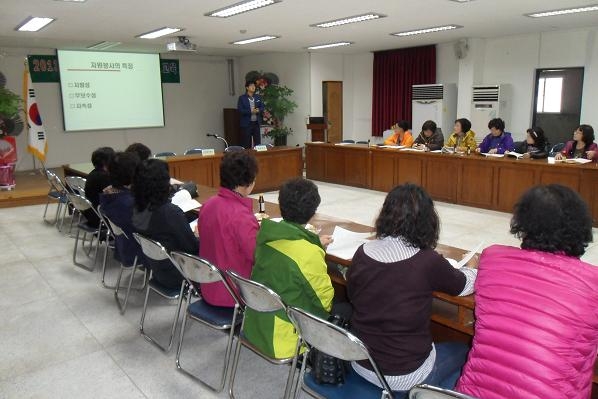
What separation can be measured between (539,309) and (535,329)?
0.19ft

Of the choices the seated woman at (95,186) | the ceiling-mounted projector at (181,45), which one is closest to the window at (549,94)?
the ceiling-mounted projector at (181,45)

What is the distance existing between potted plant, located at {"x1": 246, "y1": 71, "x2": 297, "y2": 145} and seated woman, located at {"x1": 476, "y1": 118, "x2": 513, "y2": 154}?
484 cm

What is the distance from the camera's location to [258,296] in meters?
1.96

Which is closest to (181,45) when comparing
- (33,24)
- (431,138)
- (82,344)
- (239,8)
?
(33,24)

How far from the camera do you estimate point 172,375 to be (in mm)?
2629

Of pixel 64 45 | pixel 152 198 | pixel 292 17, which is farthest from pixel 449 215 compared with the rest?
pixel 64 45

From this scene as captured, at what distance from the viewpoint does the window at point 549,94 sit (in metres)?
7.74

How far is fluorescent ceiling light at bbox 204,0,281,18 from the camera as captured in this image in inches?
A: 208

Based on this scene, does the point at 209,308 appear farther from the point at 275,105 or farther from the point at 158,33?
the point at 275,105

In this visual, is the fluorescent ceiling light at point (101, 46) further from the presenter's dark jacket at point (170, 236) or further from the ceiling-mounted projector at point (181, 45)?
the presenter's dark jacket at point (170, 236)

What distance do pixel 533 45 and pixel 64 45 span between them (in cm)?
879

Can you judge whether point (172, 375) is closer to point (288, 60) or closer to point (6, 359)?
point (6, 359)

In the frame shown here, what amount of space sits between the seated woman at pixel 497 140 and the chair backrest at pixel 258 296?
5.40 meters

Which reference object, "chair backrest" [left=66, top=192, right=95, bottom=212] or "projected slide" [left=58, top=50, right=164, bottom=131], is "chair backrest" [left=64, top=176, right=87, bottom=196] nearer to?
"chair backrest" [left=66, top=192, right=95, bottom=212]
